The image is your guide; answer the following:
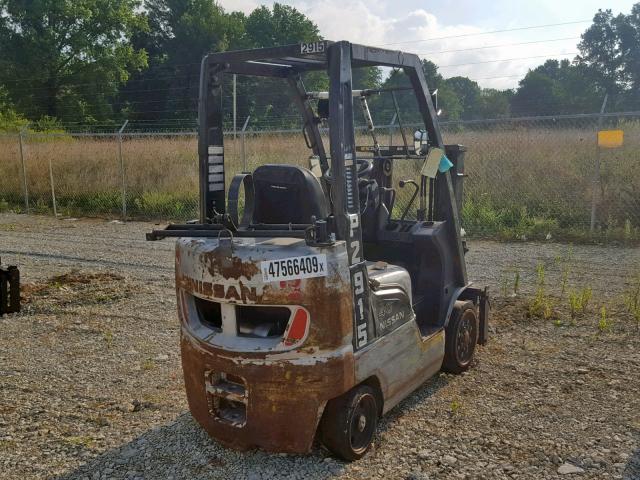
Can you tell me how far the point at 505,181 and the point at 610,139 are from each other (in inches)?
90.6

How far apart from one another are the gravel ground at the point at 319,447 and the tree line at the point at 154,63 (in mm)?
20695

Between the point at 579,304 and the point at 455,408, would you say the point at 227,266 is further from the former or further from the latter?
the point at 579,304

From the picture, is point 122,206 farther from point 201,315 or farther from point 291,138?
point 201,315

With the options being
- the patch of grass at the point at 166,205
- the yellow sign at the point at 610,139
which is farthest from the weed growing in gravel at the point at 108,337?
the patch of grass at the point at 166,205

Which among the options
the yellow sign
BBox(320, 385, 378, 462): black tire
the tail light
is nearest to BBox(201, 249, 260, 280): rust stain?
the tail light

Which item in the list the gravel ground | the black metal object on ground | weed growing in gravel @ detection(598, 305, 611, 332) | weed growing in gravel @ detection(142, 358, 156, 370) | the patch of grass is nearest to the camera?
the gravel ground

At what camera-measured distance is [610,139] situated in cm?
945

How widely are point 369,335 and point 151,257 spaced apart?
672cm

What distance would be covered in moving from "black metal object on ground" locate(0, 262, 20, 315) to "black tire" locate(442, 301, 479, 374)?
3.81 m

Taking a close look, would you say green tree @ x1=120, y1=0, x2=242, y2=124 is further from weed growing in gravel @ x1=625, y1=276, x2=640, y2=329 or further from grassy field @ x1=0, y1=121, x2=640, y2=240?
weed growing in gravel @ x1=625, y1=276, x2=640, y2=329

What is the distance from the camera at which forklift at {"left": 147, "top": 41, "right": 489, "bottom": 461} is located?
122 inches

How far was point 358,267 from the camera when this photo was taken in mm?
3266

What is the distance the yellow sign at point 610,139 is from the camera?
30.7 feet

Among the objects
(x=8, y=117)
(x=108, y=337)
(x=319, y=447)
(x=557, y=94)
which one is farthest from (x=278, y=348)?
(x=557, y=94)
